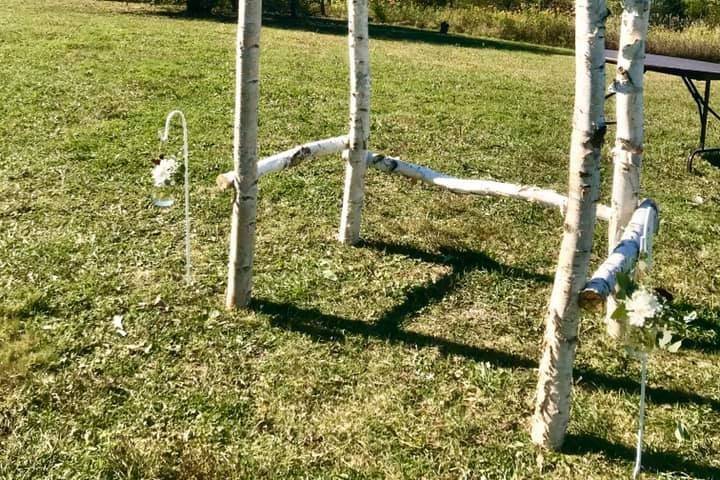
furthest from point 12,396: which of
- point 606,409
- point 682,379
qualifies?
point 682,379

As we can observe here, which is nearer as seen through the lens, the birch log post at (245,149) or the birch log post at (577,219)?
the birch log post at (577,219)

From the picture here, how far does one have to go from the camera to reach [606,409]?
10.4 feet

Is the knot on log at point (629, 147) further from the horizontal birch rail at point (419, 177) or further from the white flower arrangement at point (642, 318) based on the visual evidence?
the white flower arrangement at point (642, 318)

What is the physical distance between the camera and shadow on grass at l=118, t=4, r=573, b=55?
55.6 feet

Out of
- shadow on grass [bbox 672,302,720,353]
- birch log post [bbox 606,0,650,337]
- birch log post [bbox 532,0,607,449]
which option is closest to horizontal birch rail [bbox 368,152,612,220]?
birch log post [bbox 606,0,650,337]

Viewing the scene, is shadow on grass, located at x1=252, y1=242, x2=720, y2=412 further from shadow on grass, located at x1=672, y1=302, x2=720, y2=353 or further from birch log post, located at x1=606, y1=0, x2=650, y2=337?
shadow on grass, located at x1=672, y1=302, x2=720, y2=353

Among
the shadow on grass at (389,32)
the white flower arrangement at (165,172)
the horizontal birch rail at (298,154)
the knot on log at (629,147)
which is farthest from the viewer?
the shadow on grass at (389,32)

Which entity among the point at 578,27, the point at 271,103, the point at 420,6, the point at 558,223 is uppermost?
the point at 420,6

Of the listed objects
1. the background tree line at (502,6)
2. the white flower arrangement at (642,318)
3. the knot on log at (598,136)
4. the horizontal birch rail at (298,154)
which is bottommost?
the white flower arrangement at (642,318)

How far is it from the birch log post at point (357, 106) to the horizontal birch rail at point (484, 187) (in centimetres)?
20

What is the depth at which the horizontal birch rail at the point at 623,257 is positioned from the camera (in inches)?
99.8

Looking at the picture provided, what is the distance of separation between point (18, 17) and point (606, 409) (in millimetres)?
13777

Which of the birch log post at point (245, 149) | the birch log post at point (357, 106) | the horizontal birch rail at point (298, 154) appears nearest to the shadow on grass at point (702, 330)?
the birch log post at point (357, 106)

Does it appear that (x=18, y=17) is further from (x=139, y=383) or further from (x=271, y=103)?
(x=139, y=383)
